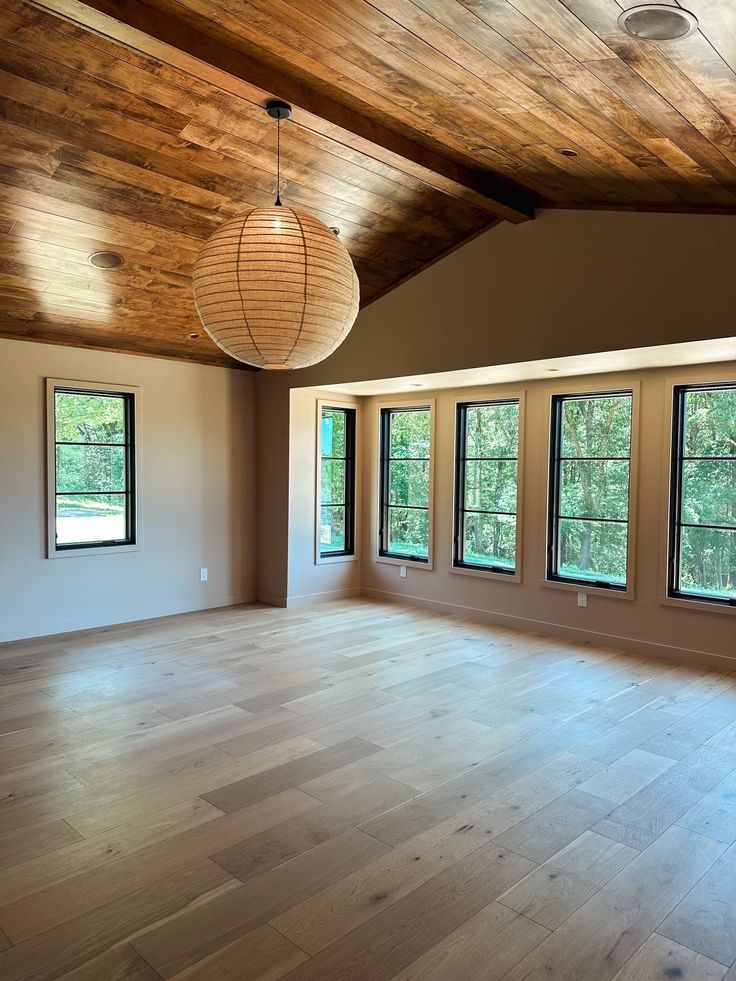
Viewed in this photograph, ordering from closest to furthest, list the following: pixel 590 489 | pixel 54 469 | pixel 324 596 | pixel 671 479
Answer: pixel 671 479
pixel 54 469
pixel 590 489
pixel 324 596

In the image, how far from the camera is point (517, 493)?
6508mm

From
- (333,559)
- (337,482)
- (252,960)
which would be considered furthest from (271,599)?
(252,960)

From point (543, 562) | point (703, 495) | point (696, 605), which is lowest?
point (696, 605)

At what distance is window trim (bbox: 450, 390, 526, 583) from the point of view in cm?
646

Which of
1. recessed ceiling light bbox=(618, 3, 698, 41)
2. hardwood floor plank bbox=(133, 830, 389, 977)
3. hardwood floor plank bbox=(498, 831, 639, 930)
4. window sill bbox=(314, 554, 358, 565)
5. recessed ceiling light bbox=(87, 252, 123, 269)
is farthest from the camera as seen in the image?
window sill bbox=(314, 554, 358, 565)

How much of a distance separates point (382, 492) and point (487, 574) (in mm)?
1630

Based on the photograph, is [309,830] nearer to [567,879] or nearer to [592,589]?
[567,879]

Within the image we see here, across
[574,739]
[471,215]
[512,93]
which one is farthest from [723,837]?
[471,215]

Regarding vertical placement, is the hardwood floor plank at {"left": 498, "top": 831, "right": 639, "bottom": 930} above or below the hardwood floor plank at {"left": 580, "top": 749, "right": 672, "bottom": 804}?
below

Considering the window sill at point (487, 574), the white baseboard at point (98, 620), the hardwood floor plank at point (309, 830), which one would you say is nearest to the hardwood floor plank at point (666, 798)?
the hardwood floor plank at point (309, 830)

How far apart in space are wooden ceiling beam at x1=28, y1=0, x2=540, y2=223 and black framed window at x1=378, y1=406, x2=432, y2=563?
290 cm

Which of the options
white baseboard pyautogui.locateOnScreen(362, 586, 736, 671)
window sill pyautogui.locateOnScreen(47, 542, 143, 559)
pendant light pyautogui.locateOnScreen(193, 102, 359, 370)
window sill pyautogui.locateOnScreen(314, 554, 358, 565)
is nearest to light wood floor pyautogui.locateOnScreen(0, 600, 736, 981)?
white baseboard pyautogui.locateOnScreen(362, 586, 736, 671)

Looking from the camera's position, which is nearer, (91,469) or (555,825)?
(555,825)

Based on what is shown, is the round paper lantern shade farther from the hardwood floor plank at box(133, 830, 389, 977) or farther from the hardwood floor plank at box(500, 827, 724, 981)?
the hardwood floor plank at box(500, 827, 724, 981)
